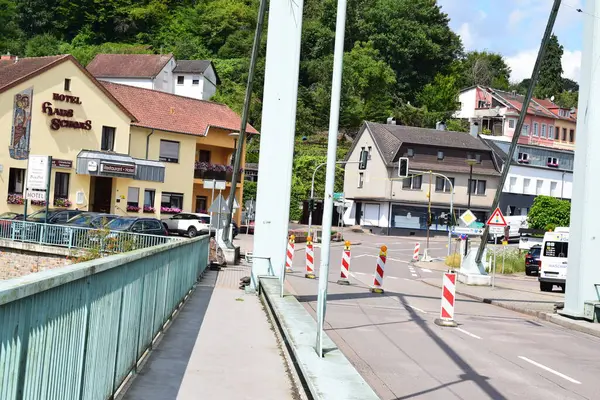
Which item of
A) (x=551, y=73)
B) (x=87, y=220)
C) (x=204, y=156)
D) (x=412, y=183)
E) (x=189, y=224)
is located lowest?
(x=189, y=224)

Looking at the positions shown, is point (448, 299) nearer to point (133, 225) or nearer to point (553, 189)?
point (133, 225)

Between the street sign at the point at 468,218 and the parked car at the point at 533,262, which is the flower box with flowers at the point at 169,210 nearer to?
the parked car at the point at 533,262

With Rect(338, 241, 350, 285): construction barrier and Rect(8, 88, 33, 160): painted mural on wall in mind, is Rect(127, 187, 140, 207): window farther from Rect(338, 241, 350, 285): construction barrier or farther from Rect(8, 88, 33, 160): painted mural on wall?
Rect(338, 241, 350, 285): construction barrier

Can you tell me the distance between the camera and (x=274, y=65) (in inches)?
760

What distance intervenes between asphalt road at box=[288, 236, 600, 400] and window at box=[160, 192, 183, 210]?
3422 centimetres

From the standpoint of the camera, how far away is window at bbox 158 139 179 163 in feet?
191

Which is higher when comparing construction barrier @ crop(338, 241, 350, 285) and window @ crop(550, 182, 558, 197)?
window @ crop(550, 182, 558, 197)

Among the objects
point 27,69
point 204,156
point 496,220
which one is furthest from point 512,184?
point 496,220

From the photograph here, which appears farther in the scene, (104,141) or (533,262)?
(104,141)

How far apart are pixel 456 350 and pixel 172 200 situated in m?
46.5

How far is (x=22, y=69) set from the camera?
5009 centimetres

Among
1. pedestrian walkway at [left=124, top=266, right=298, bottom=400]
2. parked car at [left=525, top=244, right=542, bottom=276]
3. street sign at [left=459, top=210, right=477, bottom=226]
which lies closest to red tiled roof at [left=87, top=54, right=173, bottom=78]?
parked car at [left=525, top=244, right=542, bottom=276]

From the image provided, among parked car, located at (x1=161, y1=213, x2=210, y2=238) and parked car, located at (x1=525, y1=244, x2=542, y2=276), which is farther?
parked car, located at (x1=161, y1=213, x2=210, y2=238)

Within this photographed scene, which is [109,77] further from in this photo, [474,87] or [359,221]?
[474,87]
